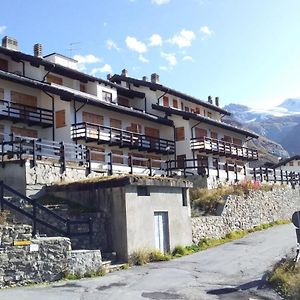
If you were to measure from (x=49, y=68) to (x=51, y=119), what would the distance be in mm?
4385

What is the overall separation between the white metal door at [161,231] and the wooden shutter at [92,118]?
49.8 feet

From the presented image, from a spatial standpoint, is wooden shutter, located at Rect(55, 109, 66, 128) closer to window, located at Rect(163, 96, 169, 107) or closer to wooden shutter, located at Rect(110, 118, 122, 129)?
wooden shutter, located at Rect(110, 118, 122, 129)

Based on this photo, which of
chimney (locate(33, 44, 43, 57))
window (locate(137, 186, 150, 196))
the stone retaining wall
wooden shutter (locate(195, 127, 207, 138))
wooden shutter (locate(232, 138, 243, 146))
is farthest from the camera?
wooden shutter (locate(232, 138, 243, 146))

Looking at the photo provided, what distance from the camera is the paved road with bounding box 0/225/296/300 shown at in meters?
14.1

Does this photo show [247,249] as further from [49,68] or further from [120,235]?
[49,68]

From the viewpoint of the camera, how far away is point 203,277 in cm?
1717

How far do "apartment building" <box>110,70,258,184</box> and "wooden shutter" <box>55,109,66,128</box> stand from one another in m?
10.2

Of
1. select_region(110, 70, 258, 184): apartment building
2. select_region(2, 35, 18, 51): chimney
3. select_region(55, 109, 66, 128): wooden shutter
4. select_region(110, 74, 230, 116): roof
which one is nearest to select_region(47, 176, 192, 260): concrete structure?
select_region(55, 109, 66, 128): wooden shutter

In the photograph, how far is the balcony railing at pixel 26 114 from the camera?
103 ft

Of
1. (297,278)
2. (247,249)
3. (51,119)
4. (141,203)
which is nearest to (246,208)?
(247,249)

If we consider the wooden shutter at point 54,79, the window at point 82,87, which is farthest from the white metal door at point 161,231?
the window at point 82,87

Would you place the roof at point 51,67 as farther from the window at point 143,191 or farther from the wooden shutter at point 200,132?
the window at point 143,191

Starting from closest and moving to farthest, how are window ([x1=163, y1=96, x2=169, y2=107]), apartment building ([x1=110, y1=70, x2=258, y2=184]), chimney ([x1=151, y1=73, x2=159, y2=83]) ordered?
apartment building ([x1=110, y1=70, x2=258, y2=184]), window ([x1=163, y1=96, x2=169, y2=107]), chimney ([x1=151, y1=73, x2=159, y2=83])

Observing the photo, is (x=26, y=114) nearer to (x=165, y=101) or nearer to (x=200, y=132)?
(x=165, y=101)
